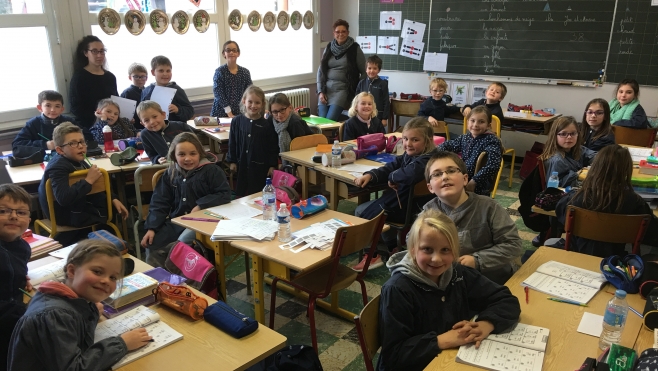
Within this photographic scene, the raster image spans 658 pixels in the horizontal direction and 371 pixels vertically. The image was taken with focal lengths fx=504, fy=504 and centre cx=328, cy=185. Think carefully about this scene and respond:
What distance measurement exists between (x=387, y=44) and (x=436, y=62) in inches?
33.0

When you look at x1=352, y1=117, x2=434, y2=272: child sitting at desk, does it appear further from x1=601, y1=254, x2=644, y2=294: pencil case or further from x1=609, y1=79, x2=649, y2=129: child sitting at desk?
x1=609, y1=79, x2=649, y2=129: child sitting at desk

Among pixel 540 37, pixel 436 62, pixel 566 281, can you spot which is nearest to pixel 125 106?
pixel 436 62

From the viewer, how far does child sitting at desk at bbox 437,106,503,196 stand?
383cm

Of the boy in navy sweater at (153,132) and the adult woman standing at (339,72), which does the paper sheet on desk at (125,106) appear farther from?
the adult woman standing at (339,72)

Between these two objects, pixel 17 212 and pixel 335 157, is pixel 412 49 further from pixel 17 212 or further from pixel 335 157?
pixel 17 212

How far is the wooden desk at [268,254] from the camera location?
239 cm

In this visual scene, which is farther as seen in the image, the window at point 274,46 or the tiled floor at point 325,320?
the window at point 274,46

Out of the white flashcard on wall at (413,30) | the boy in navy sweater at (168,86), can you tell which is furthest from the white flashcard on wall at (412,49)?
the boy in navy sweater at (168,86)

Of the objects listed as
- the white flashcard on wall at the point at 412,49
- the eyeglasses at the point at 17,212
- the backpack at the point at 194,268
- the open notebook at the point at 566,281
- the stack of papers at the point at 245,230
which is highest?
the white flashcard on wall at the point at 412,49

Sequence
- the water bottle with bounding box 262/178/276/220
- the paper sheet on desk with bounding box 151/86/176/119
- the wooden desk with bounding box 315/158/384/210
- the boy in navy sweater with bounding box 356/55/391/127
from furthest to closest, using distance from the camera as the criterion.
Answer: the boy in navy sweater with bounding box 356/55/391/127 → the paper sheet on desk with bounding box 151/86/176/119 → the wooden desk with bounding box 315/158/384/210 → the water bottle with bounding box 262/178/276/220

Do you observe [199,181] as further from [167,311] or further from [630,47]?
[630,47]

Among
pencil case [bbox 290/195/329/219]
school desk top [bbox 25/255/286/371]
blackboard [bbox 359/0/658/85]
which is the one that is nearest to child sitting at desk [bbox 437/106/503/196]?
pencil case [bbox 290/195/329/219]

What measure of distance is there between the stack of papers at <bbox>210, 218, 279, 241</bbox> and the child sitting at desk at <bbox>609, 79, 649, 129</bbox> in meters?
4.09

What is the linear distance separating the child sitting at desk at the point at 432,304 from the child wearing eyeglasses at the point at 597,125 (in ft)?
9.91
